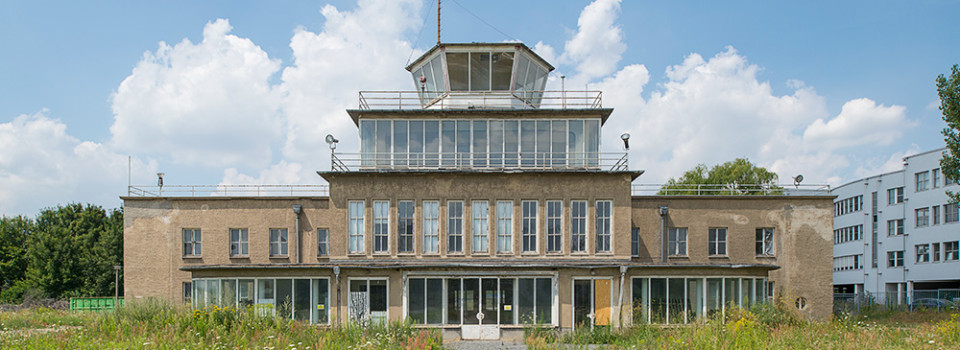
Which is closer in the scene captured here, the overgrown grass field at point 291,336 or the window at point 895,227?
the overgrown grass field at point 291,336

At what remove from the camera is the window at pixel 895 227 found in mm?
53188

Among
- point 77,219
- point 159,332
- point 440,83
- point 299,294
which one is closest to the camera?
point 159,332

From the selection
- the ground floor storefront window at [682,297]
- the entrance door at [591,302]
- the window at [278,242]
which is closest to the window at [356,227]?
the window at [278,242]

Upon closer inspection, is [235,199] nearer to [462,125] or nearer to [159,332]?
[462,125]

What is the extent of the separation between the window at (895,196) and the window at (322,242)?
45.9 m

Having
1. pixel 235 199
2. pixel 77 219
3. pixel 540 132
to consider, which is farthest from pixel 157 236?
pixel 77 219

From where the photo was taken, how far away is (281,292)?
26.4 metres

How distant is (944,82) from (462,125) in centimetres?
2147

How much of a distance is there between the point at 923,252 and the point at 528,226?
39.6 meters

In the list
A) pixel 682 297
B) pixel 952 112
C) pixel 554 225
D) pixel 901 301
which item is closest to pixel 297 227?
pixel 554 225

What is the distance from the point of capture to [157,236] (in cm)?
3028

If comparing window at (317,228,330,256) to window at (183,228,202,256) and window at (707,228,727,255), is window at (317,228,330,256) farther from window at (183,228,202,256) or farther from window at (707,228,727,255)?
window at (707,228,727,255)

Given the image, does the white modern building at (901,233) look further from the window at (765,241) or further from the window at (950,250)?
the window at (765,241)

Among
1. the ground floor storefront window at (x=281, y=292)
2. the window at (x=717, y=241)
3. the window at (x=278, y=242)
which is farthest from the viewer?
the window at (x=278, y=242)
